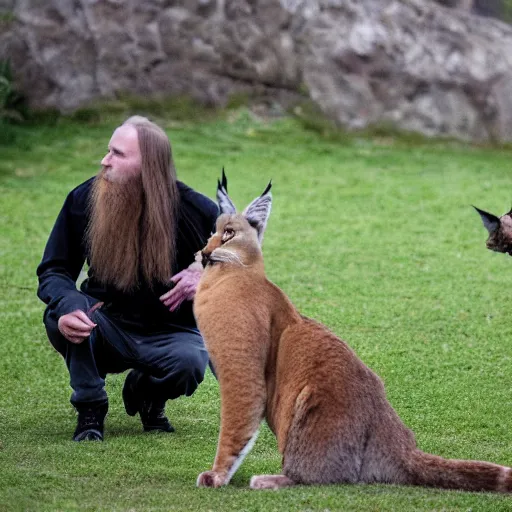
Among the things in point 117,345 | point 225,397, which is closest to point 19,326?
point 117,345

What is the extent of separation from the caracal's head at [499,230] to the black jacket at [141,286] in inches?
68.1

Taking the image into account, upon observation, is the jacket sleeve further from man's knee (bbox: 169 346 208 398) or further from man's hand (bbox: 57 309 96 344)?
man's knee (bbox: 169 346 208 398)

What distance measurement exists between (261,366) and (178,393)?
1432 mm

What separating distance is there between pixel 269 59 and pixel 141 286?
29.9ft

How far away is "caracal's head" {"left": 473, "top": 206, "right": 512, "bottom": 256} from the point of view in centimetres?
500

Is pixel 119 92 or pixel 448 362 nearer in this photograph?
pixel 448 362

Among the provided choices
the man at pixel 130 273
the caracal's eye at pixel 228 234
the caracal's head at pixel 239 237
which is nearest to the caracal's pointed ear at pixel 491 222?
the caracal's head at pixel 239 237

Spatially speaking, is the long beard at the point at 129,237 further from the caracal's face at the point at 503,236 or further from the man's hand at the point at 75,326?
the caracal's face at the point at 503,236

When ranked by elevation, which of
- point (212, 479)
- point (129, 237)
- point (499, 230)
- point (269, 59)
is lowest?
point (212, 479)

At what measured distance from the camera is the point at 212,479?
490 centimetres

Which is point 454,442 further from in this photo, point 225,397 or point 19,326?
point 19,326

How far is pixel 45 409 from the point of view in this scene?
713 cm

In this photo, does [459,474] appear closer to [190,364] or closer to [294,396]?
[294,396]

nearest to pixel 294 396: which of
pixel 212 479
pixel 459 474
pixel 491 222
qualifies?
pixel 212 479
